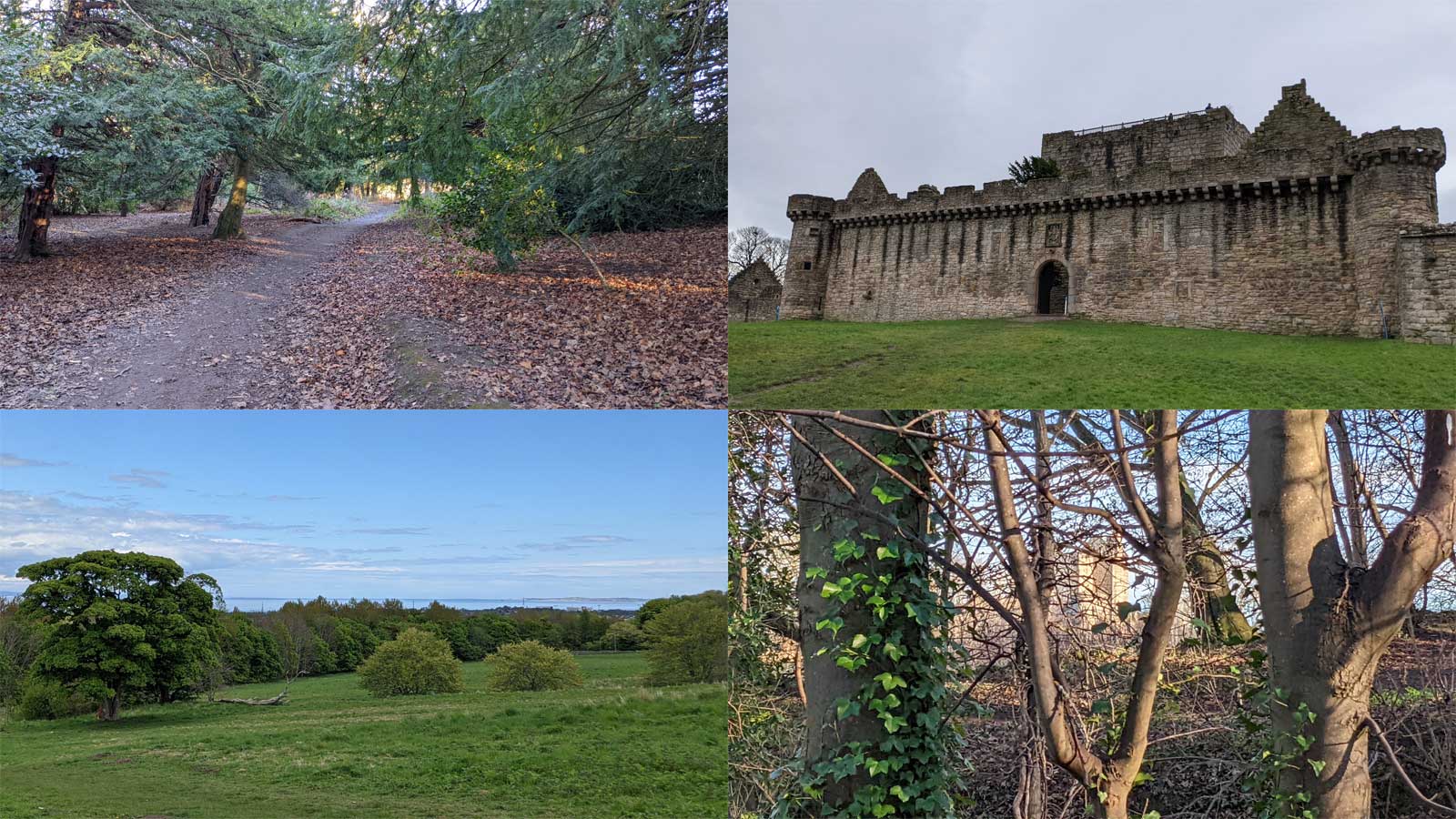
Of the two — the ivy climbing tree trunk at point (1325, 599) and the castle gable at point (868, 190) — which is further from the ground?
the castle gable at point (868, 190)

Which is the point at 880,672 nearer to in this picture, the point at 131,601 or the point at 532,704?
the point at 532,704

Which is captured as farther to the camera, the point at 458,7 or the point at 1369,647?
the point at 458,7

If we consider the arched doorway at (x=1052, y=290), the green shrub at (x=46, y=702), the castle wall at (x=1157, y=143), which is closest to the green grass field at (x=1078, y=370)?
the arched doorway at (x=1052, y=290)

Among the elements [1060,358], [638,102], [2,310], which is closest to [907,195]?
[1060,358]

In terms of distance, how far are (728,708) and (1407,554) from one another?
347cm

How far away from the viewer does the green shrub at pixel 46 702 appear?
1039 centimetres

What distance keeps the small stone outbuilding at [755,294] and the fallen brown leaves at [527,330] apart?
37.0 ft

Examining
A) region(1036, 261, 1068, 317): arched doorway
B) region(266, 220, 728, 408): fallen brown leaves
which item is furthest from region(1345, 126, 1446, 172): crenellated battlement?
region(266, 220, 728, 408): fallen brown leaves

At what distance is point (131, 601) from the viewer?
1071 cm

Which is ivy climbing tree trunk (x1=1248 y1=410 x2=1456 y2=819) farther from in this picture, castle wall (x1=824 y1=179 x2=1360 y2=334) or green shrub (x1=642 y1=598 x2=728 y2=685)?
castle wall (x1=824 y1=179 x2=1360 y2=334)

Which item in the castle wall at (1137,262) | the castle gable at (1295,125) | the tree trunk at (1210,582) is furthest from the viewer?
the castle gable at (1295,125)

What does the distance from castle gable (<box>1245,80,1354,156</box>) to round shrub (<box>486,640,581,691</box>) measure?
16275mm

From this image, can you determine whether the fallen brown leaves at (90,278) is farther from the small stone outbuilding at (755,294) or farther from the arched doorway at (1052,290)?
the arched doorway at (1052,290)

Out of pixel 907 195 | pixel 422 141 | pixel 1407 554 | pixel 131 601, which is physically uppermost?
pixel 907 195
